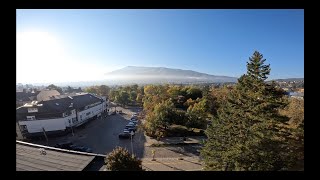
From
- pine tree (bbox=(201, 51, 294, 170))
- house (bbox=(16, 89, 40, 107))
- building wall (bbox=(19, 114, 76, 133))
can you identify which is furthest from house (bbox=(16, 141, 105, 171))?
building wall (bbox=(19, 114, 76, 133))

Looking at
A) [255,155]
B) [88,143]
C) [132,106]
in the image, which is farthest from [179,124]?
[255,155]

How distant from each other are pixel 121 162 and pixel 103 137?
6.68 meters

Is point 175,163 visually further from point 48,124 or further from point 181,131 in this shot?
point 48,124

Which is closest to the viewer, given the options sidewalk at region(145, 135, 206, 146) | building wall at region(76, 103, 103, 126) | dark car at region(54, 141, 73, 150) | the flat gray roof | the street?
the flat gray roof

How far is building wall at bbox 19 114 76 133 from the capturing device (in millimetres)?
8852

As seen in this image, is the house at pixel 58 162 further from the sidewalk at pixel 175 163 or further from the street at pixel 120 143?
the street at pixel 120 143

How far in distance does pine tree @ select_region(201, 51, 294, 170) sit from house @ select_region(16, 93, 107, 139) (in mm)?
5564

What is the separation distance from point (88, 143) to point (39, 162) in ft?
21.1

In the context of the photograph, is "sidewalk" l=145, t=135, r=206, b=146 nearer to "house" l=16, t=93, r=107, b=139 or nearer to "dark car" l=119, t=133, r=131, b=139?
"dark car" l=119, t=133, r=131, b=139

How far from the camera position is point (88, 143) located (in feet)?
27.5

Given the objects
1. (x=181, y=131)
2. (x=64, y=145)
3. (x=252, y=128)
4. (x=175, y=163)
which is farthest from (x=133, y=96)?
(x=252, y=128)

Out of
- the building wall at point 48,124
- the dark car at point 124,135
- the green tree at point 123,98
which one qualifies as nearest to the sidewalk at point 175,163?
the dark car at point 124,135
